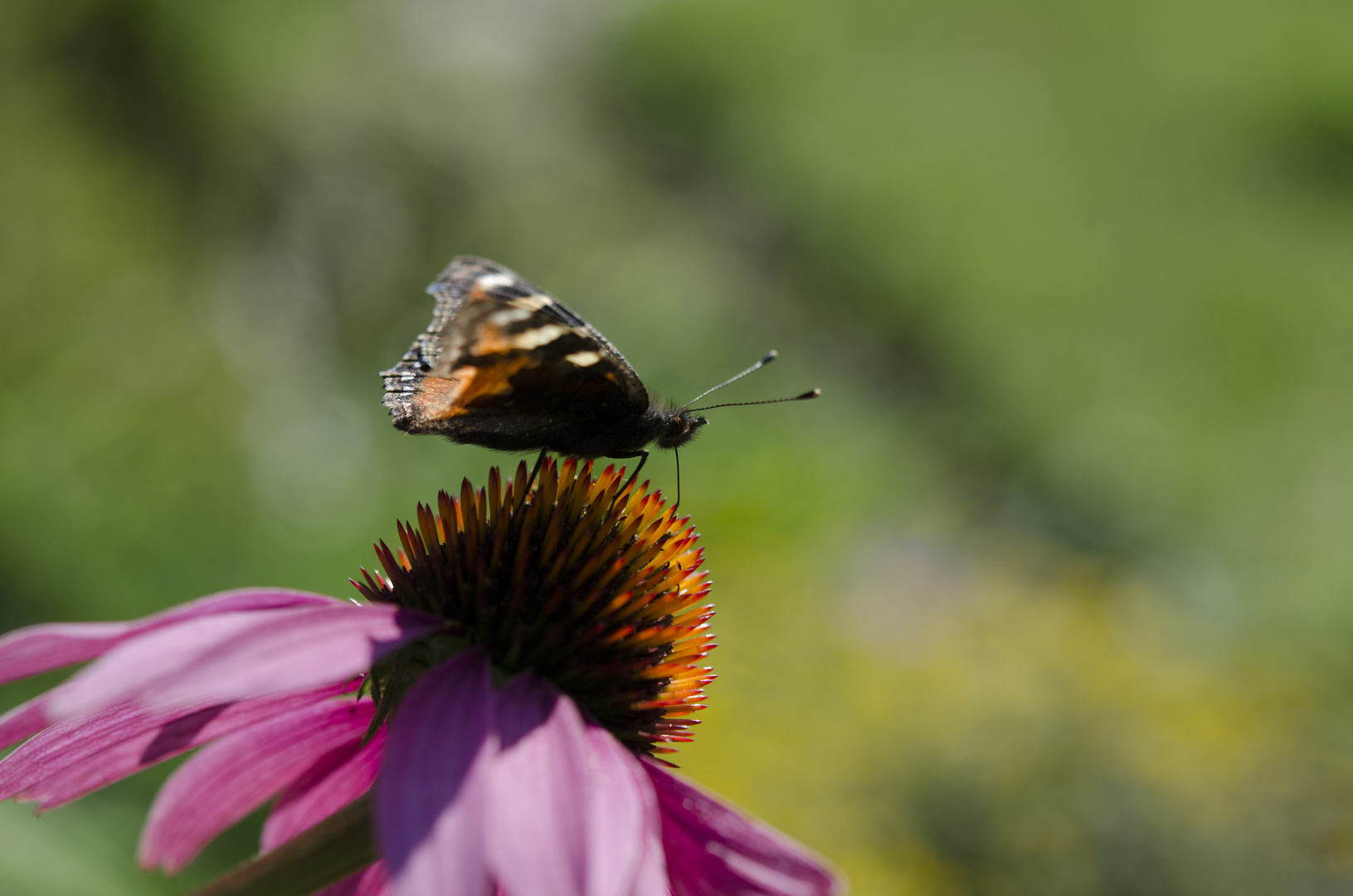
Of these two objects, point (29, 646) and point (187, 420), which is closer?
point (29, 646)

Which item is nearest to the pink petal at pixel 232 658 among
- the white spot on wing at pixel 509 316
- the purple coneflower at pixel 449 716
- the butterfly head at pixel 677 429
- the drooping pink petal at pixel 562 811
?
the purple coneflower at pixel 449 716

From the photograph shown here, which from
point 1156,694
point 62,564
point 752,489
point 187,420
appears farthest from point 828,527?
point 62,564

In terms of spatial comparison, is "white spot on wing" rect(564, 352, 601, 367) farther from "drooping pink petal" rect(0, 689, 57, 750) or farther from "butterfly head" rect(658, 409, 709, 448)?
"drooping pink petal" rect(0, 689, 57, 750)

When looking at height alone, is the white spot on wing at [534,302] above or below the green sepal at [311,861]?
above

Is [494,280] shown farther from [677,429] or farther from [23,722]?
[23,722]

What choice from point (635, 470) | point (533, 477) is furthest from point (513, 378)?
point (635, 470)

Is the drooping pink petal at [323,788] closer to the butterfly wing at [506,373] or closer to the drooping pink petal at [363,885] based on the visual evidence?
the drooping pink petal at [363,885]

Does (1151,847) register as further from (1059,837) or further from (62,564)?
(62,564)
